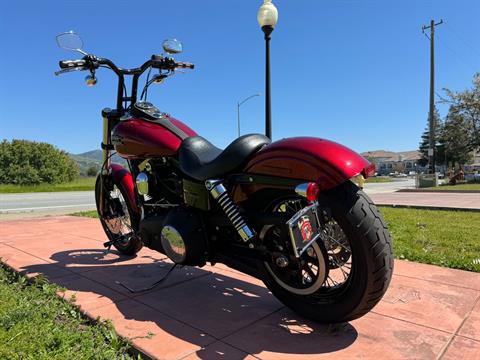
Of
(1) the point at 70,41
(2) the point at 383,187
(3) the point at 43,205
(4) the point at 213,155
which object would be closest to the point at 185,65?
(1) the point at 70,41

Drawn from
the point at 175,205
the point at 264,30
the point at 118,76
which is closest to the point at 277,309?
the point at 175,205

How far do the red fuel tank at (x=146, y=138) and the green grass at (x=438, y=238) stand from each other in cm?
282

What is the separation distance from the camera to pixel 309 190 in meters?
2.09

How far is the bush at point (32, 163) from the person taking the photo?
46.5m

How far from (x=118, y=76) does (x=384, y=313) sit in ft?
10.2

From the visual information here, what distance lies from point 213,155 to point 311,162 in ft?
3.03

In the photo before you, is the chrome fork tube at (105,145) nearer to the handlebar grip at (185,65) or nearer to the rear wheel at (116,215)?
the rear wheel at (116,215)

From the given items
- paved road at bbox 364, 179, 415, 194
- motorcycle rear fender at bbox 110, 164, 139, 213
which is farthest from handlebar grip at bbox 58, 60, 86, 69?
paved road at bbox 364, 179, 415, 194

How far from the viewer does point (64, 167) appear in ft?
175

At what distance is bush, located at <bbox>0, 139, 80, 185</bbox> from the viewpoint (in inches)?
1831

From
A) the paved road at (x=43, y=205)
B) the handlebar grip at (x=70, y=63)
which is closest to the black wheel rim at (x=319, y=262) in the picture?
the handlebar grip at (x=70, y=63)

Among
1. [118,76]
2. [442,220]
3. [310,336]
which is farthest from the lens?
[442,220]

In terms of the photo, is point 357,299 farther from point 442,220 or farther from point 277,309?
point 442,220

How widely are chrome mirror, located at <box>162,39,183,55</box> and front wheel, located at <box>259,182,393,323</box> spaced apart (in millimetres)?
1994
